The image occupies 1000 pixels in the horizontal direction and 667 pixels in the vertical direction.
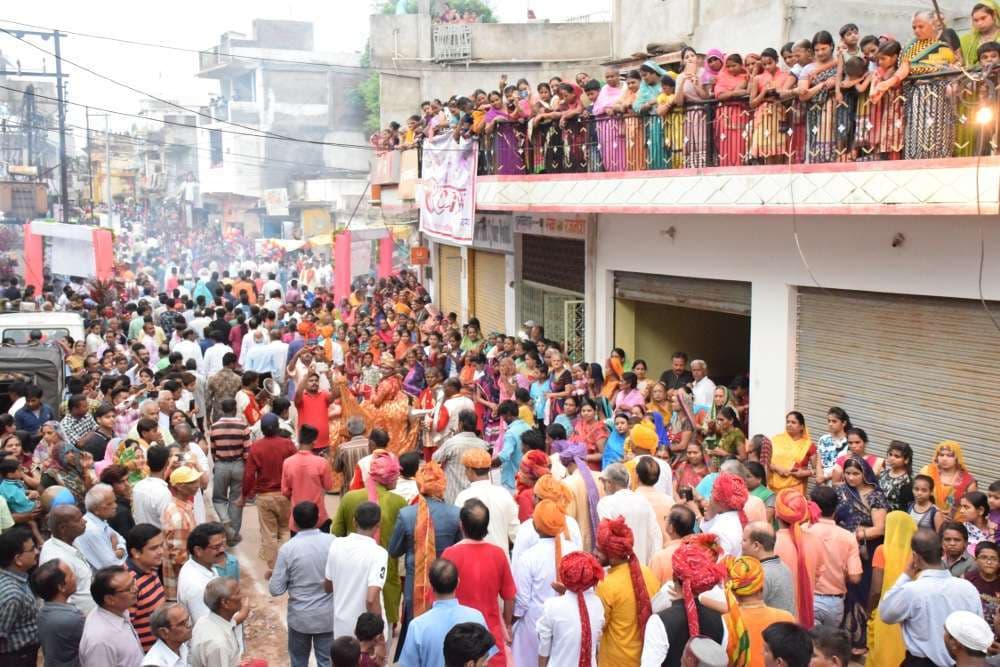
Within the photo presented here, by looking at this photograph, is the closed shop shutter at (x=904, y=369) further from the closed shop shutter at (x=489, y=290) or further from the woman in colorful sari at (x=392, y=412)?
the closed shop shutter at (x=489, y=290)

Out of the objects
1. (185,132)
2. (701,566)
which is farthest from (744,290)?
(185,132)

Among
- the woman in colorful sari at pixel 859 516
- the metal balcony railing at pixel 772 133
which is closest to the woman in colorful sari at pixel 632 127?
the metal balcony railing at pixel 772 133

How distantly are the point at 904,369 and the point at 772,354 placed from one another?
1700 mm

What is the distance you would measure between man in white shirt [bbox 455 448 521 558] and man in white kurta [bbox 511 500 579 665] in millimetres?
736

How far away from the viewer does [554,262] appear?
665 inches

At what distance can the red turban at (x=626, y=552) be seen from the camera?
539 centimetres

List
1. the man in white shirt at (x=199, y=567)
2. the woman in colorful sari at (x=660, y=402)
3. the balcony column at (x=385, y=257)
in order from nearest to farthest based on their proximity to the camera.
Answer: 1. the man in white shirt at (x=199, y=567)
2. the woman in colorful sari at (x=660, y=402)
3. the balcony column at (x=385, y=257)

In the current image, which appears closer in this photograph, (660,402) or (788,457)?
(788,457)

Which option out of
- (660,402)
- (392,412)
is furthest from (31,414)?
(660,402)

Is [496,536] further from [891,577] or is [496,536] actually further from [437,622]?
[891,577]

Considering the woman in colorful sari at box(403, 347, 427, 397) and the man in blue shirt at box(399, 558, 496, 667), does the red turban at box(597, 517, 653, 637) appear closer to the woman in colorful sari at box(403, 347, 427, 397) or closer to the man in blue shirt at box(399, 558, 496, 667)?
the man in blue shirt at box(399, 558, 496, 667)

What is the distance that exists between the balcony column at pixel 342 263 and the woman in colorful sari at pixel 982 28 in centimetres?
1546

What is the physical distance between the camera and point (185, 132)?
69.2 m

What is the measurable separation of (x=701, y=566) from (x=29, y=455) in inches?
249
